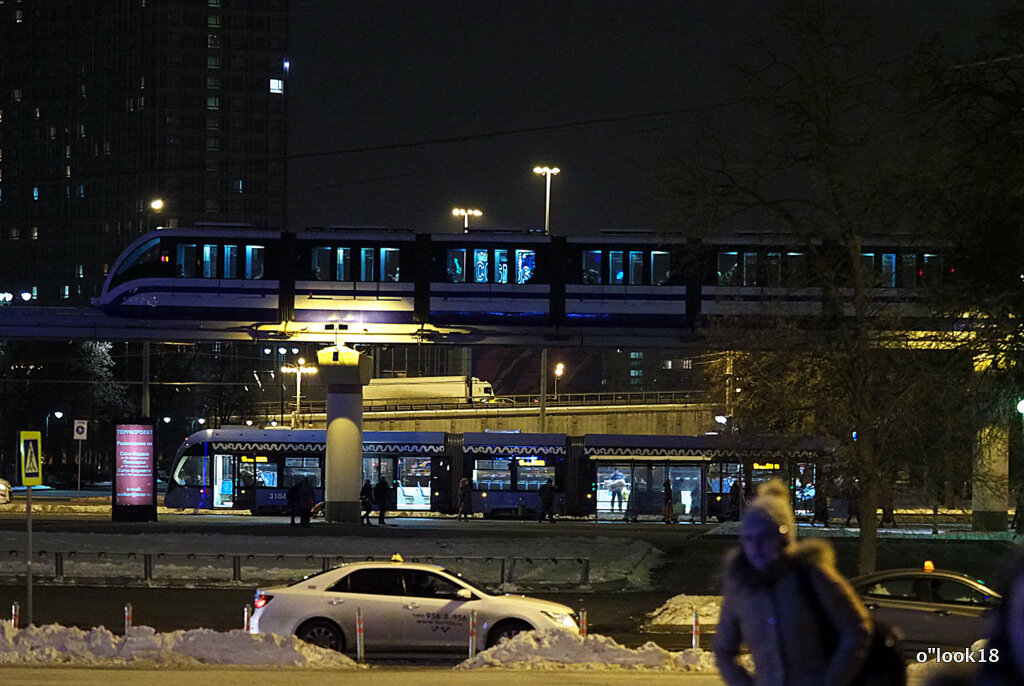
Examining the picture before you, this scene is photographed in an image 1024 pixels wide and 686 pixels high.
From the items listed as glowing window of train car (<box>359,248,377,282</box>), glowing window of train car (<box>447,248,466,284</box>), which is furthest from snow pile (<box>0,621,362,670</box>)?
glowing window of train car (<box>447,248,466,284</box>)

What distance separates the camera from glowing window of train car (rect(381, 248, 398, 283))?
136 feet

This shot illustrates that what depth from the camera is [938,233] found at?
2092cm

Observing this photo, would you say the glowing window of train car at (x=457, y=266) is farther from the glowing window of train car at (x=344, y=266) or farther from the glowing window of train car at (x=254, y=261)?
the glowing window of train car at (x=254, y=261)

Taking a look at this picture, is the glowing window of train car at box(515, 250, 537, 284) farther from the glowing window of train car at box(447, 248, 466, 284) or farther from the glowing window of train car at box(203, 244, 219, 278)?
the glowing window of train car at box(203, 244, 219, 278)

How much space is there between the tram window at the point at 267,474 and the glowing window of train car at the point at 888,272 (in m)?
29.7

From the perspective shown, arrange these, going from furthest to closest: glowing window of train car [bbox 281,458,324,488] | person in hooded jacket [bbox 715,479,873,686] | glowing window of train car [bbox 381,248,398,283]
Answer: glowing window of train car [bbox 281,458,324,488], glowing window of train car [bbox 381,248,398,283], person in hooded jacket [bbox 715,479,873,686]

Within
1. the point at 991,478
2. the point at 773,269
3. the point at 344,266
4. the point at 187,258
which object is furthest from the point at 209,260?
the point at 991,478

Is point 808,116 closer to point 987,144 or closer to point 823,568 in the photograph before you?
point 987,144

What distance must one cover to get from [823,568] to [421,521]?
40.9 metres

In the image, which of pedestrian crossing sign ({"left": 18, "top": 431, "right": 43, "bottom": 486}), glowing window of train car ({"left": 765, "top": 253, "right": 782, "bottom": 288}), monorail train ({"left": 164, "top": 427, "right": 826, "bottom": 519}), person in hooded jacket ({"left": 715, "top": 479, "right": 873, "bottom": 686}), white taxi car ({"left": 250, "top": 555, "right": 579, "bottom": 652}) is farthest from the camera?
monorail train ({"left": 164, "top": 427, "right": 826, "bottom": 519})

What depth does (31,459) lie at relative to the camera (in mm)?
19031

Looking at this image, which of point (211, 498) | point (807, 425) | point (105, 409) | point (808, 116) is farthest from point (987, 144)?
point (105, 409)

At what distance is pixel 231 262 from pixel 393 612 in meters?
26.0

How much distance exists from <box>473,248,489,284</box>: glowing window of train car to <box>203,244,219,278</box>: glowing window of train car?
26.8 ft
